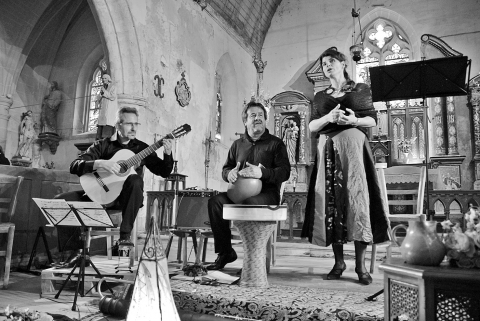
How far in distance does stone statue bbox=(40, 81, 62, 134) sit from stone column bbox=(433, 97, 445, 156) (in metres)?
10.9

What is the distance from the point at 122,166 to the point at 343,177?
2.15 m

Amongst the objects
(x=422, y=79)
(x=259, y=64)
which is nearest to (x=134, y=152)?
(x=422, y=79)

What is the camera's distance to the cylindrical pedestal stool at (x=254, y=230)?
299 centimetres

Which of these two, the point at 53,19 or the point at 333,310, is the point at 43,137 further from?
the point at 333,310

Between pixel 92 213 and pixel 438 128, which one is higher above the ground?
pixel 438 128

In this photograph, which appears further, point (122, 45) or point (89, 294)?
point (122, 45)

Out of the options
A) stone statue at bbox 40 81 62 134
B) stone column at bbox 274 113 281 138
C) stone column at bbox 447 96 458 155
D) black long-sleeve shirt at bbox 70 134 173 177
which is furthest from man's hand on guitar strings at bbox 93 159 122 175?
stone column at bbox 447 96 458 155

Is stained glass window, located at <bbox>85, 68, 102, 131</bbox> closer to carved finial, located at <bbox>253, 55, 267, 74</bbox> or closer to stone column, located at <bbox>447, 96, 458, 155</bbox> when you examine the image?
carved finial, located at <bbox>253, 55, 267, 74</bbox>

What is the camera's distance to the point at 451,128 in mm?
10719

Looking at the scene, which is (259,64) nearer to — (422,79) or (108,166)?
(108,166)

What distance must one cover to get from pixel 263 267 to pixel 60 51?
11.9 m

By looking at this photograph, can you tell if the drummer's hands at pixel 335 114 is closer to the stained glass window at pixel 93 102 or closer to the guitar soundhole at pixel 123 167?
the guitar soundhole at pixel 123 167

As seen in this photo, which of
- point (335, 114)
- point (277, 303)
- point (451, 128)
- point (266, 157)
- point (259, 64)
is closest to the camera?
point (277, 303)

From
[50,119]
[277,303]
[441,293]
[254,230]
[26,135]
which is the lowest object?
[277,303]
